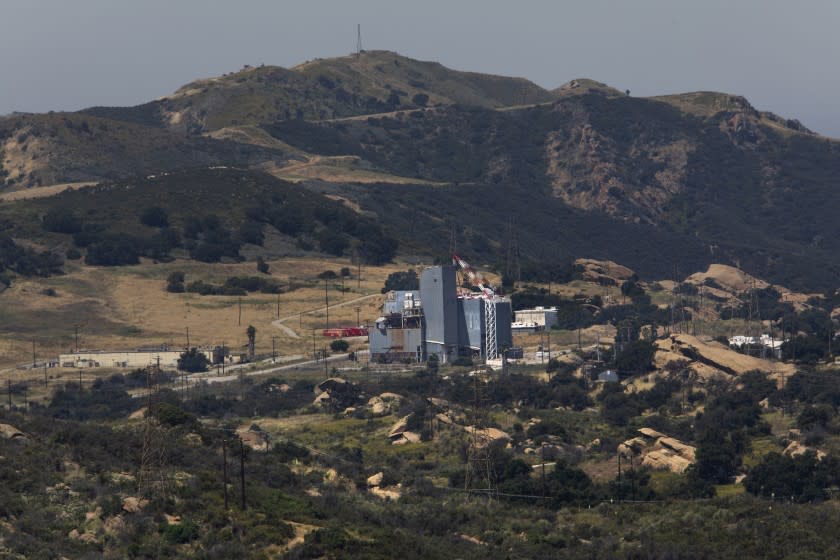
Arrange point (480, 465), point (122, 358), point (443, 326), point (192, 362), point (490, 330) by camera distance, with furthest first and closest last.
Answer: point (443, 326) < point (490, 330) < point (122, 358) < point (192, 362) < point (480, 465)

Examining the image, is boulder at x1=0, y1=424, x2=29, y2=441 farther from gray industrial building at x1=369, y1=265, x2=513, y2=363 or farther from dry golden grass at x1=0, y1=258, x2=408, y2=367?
gray industrial building at x1=369, y1=265, x2=513, y2=363

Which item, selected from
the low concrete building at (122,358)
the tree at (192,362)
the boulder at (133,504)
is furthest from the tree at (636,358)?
the boulder at (133,504)

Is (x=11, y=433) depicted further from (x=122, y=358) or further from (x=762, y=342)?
(x=762, y=342)

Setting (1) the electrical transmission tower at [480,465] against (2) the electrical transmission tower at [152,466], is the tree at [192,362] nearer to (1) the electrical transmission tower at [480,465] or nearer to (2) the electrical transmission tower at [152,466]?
(1) the electrical transmission tower at [480,465]

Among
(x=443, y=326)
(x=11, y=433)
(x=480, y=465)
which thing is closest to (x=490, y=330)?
(x=443, y=326)

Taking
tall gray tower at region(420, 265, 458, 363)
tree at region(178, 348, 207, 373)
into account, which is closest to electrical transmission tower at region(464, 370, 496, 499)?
tree at region(178, 348, 207, 373)

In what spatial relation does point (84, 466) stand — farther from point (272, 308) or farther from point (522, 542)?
point (272, 308)
